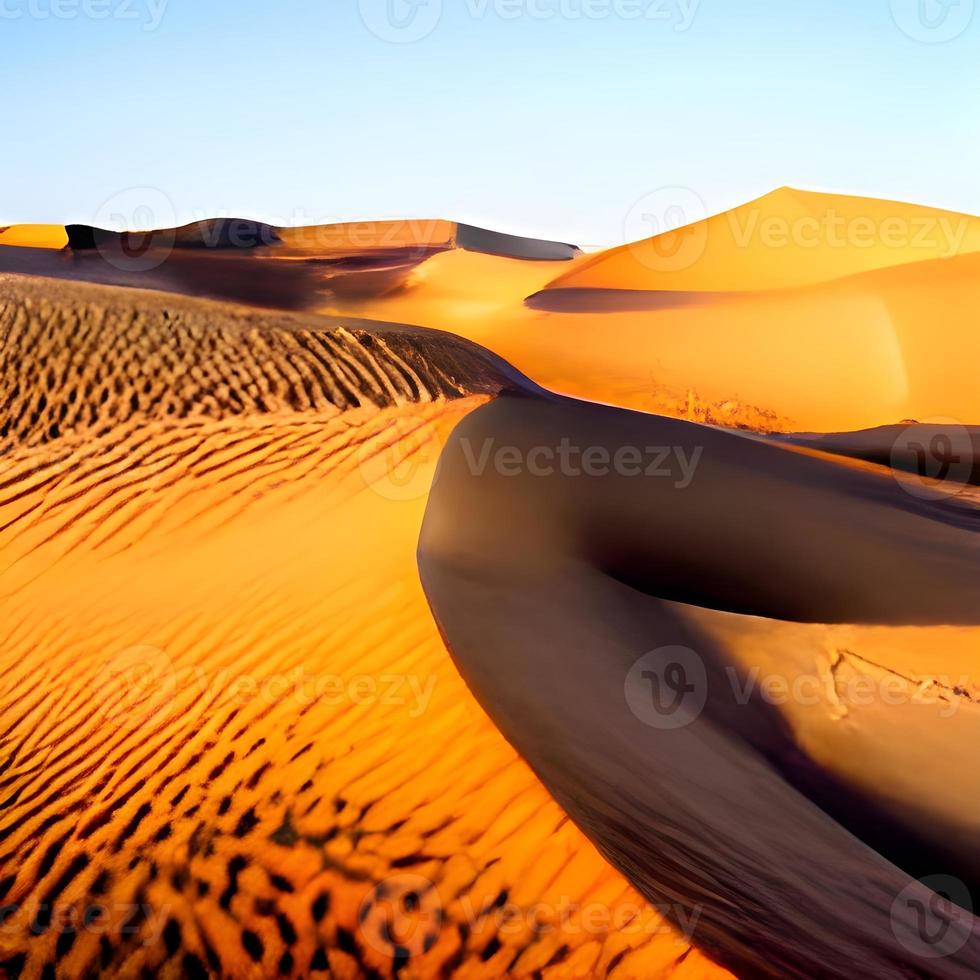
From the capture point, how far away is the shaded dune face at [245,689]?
2828mm

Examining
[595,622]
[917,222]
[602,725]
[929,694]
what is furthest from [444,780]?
[917,222]

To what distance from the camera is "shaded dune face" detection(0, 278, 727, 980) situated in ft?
9.28

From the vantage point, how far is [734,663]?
538 cm

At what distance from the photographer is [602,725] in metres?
3.65

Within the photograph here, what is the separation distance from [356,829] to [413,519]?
2.06 metres

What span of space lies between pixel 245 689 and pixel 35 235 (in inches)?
1211

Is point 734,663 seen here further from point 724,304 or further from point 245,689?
point 724,304

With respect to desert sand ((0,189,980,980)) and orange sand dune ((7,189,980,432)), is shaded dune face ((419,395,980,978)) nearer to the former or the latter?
desert sand ((0,189,980,980))

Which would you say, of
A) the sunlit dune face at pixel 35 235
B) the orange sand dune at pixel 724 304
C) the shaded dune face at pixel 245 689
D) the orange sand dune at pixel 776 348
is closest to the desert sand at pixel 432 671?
the shaded dune face at pixel 245 689

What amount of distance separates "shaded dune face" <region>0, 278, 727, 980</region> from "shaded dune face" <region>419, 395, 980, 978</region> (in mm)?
236

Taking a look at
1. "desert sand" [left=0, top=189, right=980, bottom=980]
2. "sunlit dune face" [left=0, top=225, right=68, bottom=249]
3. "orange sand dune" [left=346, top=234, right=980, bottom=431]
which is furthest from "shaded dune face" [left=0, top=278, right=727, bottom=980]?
"sunlit dune face" [left=0, top=225, right=68, bottom=249]

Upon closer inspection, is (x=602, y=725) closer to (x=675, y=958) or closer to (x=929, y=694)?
(x=675, y=958)

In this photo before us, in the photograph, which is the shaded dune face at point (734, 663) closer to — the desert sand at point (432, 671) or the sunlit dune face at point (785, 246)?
the desert sand at point (432, 671)

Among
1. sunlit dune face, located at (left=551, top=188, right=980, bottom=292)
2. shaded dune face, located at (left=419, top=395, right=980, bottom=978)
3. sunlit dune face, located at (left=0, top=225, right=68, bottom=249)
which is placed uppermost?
sunlit dune face, located at (left=0, top=225, right=68, bottom=249)
